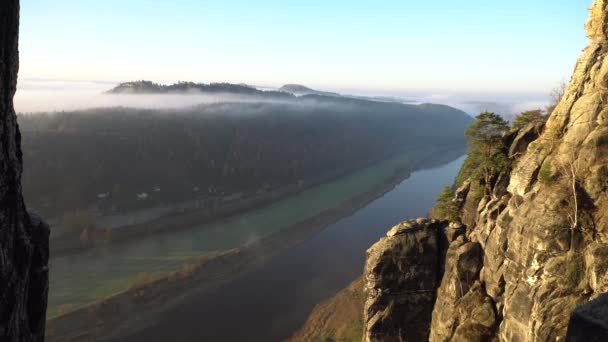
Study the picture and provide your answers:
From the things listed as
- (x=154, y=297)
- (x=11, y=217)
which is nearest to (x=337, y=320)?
(x=154, y=297)

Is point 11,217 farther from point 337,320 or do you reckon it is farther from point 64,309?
point 64,309

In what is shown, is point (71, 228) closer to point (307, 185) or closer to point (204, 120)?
Answer: point (307, 185)

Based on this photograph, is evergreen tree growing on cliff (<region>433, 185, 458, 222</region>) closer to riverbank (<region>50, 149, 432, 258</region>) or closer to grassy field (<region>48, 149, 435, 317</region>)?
grassy field (<region>48, 149, 435, 317</region>)

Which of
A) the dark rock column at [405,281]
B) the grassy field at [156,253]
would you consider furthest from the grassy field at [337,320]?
the grassy field at [156,253]

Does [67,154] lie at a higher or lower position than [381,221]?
higher

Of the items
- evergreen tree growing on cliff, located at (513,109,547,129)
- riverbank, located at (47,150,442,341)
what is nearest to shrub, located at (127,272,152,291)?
riverbank, located at (47,150,442,341)

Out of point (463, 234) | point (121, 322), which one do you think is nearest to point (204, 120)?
point (121, 322)
